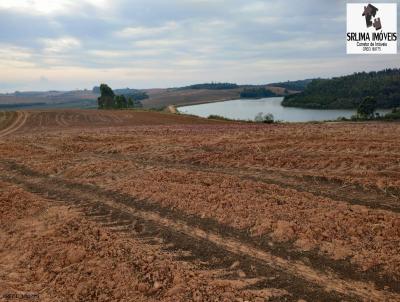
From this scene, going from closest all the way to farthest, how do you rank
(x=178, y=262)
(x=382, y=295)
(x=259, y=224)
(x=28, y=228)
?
(x=382, y=295) < (x=178, y=262) < (x=259, y=224) < (x=28, y=228)

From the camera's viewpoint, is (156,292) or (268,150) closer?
(156,292)

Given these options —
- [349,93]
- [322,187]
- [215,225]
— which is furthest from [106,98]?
[215,225]

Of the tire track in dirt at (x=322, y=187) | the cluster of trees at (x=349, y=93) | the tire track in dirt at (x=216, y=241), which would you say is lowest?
the tire track in dirt at (x=216, y=241)

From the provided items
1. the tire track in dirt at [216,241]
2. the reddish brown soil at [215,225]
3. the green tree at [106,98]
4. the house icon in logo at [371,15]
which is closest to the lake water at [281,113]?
the green tree at [106,98]

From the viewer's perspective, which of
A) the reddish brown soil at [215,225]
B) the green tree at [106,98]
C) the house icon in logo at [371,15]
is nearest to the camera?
the reddish brown soil at [215,225]

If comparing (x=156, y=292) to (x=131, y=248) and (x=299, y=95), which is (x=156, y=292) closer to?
(x=131, y=248)

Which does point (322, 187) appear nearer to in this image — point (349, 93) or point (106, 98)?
point (106, 98)

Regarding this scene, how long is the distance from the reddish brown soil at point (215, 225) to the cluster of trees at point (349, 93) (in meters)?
107

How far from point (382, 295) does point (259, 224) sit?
124 inches

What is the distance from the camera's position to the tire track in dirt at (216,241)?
5883 millimetres

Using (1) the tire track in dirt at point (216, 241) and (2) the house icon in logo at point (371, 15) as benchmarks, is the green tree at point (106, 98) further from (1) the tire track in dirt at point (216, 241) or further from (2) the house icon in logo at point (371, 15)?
(1) the tire track in dirt at point (216, 241)

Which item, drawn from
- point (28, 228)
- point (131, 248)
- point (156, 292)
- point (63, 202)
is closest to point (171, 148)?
point (63, 202)

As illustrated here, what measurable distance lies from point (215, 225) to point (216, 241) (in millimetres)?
818

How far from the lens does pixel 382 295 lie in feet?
18.9
